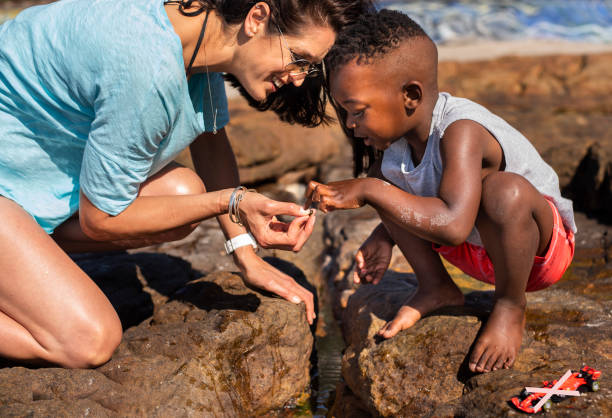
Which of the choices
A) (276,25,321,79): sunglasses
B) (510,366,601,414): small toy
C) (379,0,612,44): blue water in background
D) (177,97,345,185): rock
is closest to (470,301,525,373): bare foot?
(510,366,601,414): small toy

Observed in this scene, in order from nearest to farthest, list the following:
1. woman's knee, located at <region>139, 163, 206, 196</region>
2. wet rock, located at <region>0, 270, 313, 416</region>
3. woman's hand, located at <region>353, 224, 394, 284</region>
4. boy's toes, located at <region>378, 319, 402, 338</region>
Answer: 1. wet rock, located at <region>0, 270, 313, 416</region>
2. boy's toes, located at <region>378, 319, 402, 338</region>
3. woman's hand, located at <region>353, 224, 394, 284</region>
4. woman's knee, located at <region>139, 163, 206, 196</region>

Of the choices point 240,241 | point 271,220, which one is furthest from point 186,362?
point 240,241

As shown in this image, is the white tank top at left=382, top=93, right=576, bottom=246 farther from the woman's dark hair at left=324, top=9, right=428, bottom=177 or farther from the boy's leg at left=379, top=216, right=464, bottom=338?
the woman's dark hair at left=324, top=9, right=428, bottom=177

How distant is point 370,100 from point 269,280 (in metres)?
0.93

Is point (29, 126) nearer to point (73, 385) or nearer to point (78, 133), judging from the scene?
point (78, 133)

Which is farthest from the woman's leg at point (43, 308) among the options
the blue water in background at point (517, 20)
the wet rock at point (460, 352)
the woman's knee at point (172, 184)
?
the blue water in background at point (517, 20)

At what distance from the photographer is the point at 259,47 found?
8.07 ft

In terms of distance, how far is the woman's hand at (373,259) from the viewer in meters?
2.79

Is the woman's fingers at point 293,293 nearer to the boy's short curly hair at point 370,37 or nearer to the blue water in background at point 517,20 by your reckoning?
the boy's short curly hair at point 370,37

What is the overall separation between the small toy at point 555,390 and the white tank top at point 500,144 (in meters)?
0.63

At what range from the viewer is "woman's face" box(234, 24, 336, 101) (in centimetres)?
243

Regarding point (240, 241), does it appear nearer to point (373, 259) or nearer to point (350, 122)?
point (373, 259)

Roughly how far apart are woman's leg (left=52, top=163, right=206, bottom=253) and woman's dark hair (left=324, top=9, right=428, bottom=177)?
88 cm

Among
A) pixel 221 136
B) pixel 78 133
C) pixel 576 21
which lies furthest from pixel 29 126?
pixel 576 21
